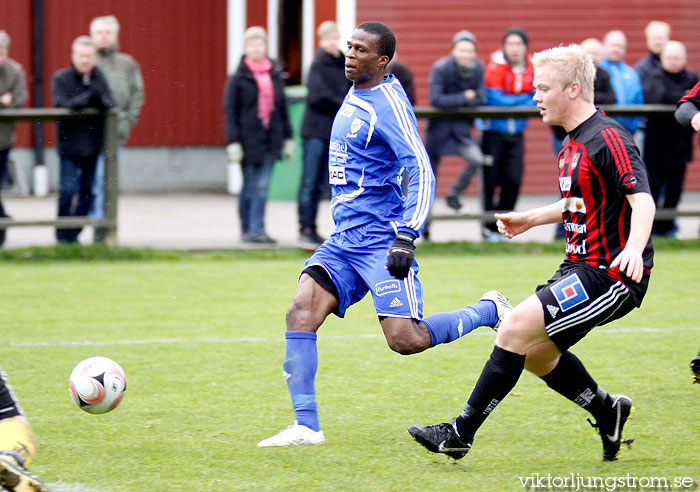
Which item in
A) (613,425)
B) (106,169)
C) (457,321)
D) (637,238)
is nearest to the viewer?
(637,238)

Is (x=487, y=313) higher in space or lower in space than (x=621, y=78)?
lower

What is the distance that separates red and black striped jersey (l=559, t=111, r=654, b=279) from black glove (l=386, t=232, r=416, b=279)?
690 mm

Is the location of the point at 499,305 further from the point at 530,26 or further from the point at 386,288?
the point at 530,26

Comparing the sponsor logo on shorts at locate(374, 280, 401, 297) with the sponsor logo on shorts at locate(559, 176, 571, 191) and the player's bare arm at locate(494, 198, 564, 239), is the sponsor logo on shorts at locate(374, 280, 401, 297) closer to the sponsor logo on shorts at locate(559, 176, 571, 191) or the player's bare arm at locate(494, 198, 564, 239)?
the player's bare arm at locate(494, 198, 564, 239)

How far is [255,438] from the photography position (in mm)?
5082

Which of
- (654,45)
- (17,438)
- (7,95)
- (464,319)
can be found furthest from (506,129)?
(17,438)

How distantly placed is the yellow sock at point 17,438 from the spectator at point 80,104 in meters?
6.93

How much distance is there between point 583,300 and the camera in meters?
4.35

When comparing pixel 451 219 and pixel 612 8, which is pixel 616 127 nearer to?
pixel 451 219

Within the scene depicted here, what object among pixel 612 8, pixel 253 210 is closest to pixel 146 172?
pixel 253 210

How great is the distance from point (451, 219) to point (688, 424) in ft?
21.0

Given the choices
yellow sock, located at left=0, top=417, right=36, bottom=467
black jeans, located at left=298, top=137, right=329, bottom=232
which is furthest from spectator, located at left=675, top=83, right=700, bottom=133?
black jeans, located at left=298, top=137, right=329, bottom=232

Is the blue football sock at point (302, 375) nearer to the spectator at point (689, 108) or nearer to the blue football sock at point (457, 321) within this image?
the blue football sock at point (457, 321)

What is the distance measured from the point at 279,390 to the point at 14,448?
223 cm
